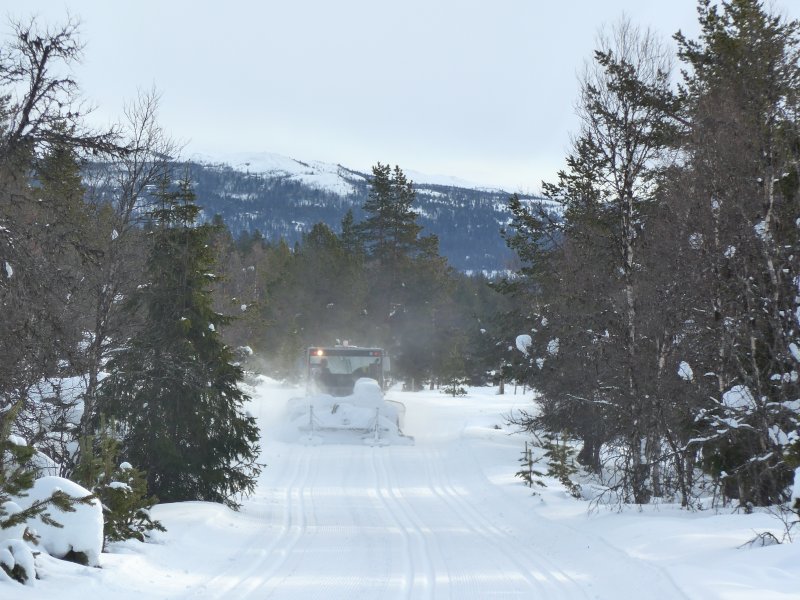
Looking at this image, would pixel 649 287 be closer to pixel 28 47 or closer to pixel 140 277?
pixel 140 277

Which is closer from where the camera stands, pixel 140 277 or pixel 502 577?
pixel 502 577

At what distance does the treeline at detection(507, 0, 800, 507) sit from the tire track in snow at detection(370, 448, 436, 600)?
355 centimetres

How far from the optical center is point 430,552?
35.3 feet

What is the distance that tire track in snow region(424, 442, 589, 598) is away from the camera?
8.45 m

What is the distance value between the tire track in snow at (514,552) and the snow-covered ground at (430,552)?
22 millimetres

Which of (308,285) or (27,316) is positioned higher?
(308,285)

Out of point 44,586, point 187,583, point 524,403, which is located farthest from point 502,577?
point 524,403

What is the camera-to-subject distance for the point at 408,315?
174 feet

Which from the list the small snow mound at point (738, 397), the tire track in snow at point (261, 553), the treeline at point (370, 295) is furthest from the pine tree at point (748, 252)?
the treeline at point (370, 295)

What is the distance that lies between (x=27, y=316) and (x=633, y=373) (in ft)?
31.2

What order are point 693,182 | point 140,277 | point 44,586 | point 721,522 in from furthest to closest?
point 140,277 < point 693,182 < point 721,522 < point 44,586

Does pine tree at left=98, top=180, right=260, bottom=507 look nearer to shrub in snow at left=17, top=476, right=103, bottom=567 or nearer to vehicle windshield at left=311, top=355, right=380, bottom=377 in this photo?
shrub in snow at left=17, top=476, right=103, bottom=567

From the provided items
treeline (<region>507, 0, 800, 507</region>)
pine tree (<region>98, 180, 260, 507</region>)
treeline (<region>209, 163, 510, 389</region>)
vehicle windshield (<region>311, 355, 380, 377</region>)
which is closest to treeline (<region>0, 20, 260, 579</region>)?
pine tree (<region>98, 180, 260, 507</region>)

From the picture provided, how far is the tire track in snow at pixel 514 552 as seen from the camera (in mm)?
8453
